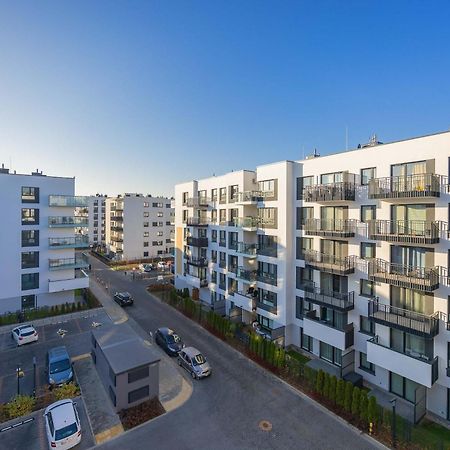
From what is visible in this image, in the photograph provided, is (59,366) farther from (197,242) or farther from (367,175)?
(367,175)

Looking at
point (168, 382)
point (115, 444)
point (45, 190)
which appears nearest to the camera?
point (115, 444)

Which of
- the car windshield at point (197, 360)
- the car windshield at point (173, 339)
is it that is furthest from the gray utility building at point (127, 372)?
the car windshield at point (173, 339)

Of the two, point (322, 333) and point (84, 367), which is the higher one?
point (322, 333)

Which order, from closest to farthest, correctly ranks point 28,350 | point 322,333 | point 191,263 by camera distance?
1. point 322,333
2. point 28,350
3. point 191,263

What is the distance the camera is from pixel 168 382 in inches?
805

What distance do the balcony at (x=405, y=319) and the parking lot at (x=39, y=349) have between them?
Result: 22.2 meters

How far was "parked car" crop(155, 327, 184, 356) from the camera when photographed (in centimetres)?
2412

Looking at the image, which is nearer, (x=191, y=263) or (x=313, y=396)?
(x=313, y=396)

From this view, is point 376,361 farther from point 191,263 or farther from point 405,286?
point 191,263

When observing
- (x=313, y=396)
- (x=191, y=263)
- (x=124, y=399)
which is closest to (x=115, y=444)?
(x=124, y=399)

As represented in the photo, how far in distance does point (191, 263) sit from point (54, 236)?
635 inches

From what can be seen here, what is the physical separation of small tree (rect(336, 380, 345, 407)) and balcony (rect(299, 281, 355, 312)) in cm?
473

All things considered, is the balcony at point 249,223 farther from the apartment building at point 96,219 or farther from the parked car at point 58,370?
the apartment building at point 96,219

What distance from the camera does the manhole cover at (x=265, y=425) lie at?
16172 mm
